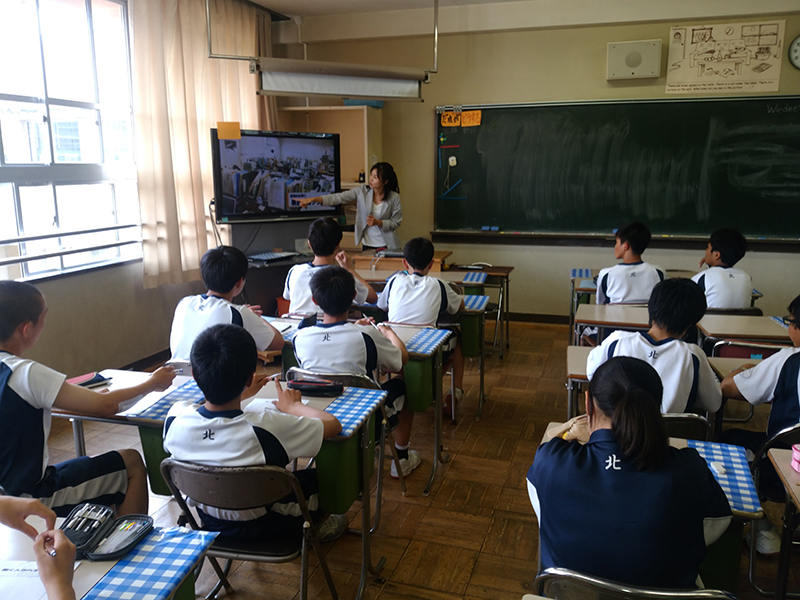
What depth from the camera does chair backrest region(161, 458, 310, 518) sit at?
1.55 m

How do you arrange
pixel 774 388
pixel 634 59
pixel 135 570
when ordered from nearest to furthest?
pixel 135 570
pixel 774 388
pixel 634 59

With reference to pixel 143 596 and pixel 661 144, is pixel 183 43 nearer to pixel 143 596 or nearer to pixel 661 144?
pixel 661 144

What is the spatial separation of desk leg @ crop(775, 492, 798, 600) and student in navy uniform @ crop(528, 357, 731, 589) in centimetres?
60

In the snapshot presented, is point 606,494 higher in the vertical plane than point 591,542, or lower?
higher

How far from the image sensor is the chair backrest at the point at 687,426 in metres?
1.92

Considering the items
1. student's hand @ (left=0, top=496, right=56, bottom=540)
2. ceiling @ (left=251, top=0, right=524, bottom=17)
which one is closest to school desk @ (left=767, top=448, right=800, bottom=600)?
student's hand @ (left=0, top=496, right=56, bottom=540)

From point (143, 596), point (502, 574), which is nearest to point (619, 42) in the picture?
point (502, 574)

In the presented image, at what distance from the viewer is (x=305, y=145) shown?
5387 mm

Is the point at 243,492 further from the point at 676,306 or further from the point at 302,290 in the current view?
the point at 302,290

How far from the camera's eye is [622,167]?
18.4 ft

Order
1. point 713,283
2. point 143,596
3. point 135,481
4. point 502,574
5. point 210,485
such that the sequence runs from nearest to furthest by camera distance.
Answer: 1. point 143,596
2. point 210,485
3. point 135,481
4. point 502,574
5. point 713,283

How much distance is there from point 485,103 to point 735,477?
15.9ft

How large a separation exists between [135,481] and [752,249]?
5.30 m

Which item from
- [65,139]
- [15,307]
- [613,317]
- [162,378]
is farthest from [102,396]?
[65,139]
